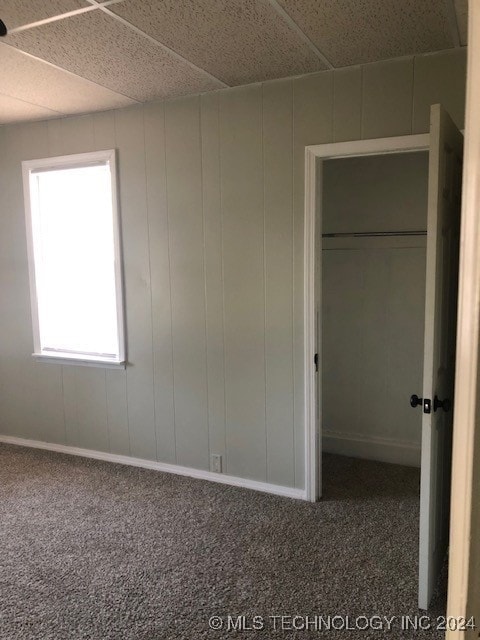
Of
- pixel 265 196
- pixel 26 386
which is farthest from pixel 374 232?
pixel 26 386

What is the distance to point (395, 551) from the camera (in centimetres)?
253

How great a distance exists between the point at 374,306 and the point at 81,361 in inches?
88.6

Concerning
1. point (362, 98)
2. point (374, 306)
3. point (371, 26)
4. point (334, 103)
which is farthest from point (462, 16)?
point (374, 306)

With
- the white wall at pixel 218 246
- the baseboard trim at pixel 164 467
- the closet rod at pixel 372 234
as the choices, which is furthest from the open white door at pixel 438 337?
the closet rod at pixel 372 234

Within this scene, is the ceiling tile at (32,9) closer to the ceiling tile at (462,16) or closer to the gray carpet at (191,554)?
the ceiling tile at (462,16)

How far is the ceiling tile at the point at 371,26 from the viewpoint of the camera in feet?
6.61

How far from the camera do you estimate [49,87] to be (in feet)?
9.64

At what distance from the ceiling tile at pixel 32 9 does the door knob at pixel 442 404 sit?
213 cm

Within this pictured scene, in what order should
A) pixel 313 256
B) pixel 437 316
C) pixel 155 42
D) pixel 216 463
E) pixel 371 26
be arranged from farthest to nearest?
pixel 216 463
pixel 313 256
pixel 155 42
pixel 371 26
pixel 437 316

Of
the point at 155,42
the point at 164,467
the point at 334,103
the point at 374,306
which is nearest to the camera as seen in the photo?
the point at 155,42

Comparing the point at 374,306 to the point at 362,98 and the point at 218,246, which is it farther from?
the point at 362,98

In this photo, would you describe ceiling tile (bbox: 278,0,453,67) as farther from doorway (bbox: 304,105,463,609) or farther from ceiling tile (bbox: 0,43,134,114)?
ceiling tile (bbox: 0,43,134,114)

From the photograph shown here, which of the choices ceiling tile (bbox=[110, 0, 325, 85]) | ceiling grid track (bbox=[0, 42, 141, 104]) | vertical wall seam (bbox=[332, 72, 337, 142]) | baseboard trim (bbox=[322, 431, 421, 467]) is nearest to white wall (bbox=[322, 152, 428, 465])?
baseboard trim (bbox=[322, 431, 421, 467])

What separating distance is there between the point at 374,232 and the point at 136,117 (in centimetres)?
186
